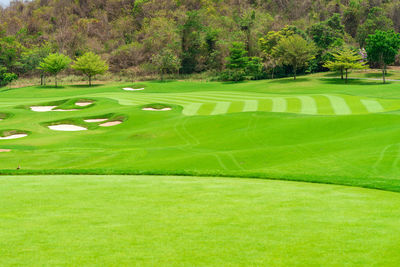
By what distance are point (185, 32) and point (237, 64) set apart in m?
22.8

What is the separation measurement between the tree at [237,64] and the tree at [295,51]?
6.14 metres

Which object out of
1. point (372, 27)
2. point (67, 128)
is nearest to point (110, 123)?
point (67, 128)

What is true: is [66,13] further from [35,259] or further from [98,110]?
[35,259]

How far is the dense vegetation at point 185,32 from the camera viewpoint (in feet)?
251

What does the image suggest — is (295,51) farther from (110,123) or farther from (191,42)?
(110,123)

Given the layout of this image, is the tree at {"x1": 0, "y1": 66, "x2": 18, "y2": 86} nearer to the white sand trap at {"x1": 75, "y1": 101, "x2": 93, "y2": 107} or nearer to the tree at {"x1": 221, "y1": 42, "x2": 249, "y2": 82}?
the tree at {"x1": 221, "y1": 42, "x2": 249, "y2": 82}

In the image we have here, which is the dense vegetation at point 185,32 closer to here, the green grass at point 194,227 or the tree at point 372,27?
the tree at point 372,27

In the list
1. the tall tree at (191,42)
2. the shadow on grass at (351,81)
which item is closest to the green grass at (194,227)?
the shadow on grass at (351,81)

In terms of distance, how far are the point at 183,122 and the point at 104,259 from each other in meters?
24.5

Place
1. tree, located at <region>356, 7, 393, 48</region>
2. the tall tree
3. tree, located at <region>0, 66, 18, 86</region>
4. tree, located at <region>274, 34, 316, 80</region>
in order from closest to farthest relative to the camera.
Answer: tree, located at <region>274, 34, 316, 80</region> → tree, located at <region>0, 66, 18, 86</region> → the tall tree → tree, located at <region>356, 7, 393, 48</region>

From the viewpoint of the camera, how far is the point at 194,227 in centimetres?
538

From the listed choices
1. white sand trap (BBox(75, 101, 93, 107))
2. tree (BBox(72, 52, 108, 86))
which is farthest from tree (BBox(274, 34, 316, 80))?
white sand trap (BBox(75, 101, 93, 107))

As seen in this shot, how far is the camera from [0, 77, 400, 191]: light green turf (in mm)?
13219

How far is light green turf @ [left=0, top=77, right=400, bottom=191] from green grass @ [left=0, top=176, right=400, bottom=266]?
4096 mm
